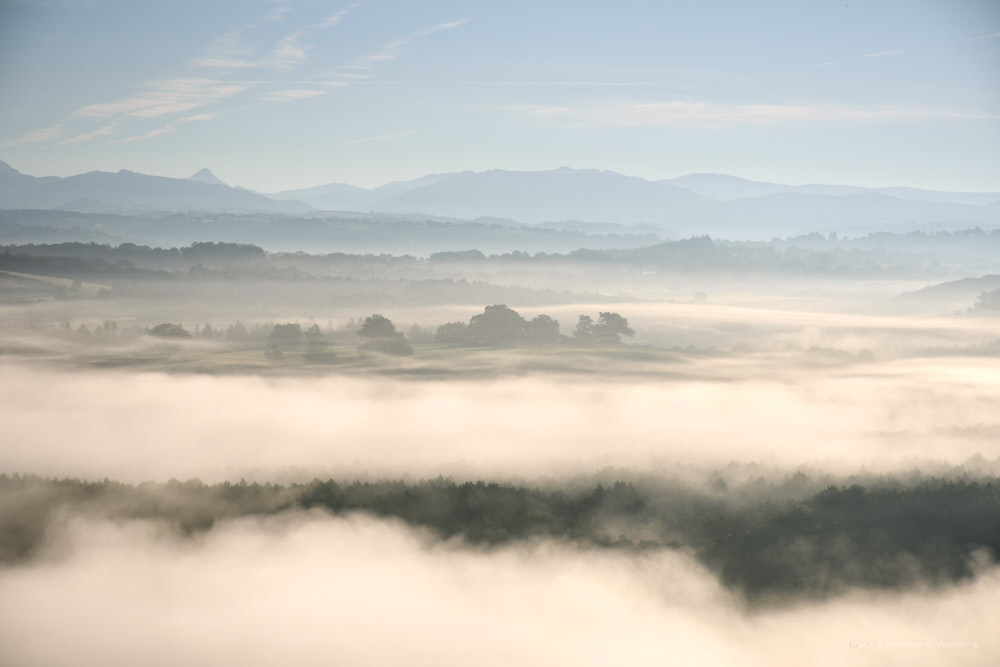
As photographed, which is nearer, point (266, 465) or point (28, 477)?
point (28, 477)

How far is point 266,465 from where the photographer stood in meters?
144

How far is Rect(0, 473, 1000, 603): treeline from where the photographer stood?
103m

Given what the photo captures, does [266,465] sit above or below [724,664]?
above

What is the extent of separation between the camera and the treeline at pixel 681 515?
102562 mm

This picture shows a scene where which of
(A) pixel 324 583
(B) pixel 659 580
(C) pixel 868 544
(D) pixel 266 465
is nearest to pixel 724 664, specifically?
(B) pixel 659 580

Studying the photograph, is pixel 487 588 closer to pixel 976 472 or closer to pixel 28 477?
pixel 28 477

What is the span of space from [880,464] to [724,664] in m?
47.9

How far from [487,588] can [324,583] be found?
62.0 feet

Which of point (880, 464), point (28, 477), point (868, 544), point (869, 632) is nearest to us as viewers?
point (869, 632)

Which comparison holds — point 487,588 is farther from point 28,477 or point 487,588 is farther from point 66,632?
point 28,477

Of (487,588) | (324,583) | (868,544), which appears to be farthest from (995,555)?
(324,583)

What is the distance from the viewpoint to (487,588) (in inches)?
4016

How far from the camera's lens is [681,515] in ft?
355

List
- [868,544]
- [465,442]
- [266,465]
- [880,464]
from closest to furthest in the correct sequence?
[868,544] → [880,464] → [266,465] → [465,442]
